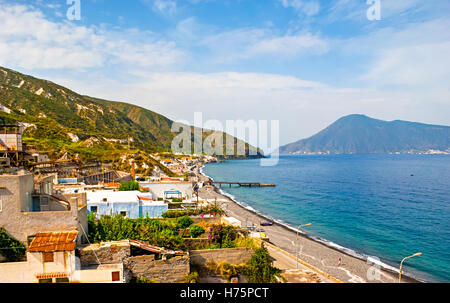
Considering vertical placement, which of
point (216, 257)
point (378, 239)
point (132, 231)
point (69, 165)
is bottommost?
point (378, 239)

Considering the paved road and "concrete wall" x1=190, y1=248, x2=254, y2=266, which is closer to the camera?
"concrete wall" x1=190, y1=248, x2=254, y2=266

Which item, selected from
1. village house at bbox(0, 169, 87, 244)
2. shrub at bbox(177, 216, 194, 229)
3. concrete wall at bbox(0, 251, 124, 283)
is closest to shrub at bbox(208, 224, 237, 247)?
shrub at bbox(177, 216, 194, 229)

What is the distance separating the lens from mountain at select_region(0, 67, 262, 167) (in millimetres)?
67375

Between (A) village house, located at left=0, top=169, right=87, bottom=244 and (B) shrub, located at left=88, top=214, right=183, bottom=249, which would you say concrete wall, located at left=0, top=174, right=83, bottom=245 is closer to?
(A) village house, located at left=0, top=169, right=87, bottom=244

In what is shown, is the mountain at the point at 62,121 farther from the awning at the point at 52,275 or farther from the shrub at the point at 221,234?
the awning at the point at 52,275

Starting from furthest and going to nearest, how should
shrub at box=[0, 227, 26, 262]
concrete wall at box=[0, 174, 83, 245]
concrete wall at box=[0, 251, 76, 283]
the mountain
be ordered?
the mountain, concrete wall at box=[0, 174, 83, 245], shrub at box=[0, 227, 26, 262], concrete wall at box=[0, 251, 76, 283]

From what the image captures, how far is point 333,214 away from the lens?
48875 millimetres

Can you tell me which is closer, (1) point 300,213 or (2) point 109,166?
(1) point 300,213

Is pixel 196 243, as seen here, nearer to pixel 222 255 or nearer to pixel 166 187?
pixel 222 255

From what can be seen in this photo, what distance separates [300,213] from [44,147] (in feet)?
169

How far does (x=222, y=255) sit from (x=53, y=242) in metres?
9.40

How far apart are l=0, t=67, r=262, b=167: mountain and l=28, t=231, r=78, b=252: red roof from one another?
157ft
